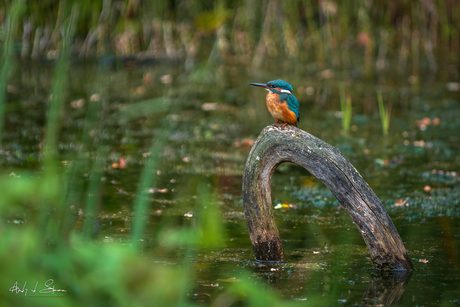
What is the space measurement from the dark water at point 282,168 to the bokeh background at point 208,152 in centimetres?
2

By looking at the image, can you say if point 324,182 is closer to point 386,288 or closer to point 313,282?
point 313,282

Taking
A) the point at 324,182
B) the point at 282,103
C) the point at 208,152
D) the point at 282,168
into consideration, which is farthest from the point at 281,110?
the point at 208,152

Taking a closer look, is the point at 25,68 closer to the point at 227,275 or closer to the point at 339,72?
the point at 339,72

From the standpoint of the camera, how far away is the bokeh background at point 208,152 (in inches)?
71.0

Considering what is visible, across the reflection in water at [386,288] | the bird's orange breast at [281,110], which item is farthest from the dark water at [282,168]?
the bird's orange breast at [281,110]

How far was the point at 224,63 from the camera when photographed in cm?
1405

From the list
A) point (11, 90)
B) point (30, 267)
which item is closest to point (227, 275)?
point (30, 267)

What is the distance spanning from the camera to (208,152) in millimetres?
7145

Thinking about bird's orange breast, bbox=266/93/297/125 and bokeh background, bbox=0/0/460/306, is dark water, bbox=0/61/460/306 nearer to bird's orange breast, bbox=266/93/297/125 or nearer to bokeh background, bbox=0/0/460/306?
bokeh background, bbox=0/0/460/306

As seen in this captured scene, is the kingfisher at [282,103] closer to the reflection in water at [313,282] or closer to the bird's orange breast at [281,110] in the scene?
the bird's orange breast at [281,110]

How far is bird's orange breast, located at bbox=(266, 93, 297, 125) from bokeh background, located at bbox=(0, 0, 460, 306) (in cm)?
55

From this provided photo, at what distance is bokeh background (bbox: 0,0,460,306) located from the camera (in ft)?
5.92

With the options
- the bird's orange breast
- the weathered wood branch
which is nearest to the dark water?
the weathered wood branch

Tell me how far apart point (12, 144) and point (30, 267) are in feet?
18.7
